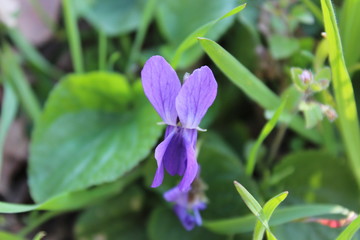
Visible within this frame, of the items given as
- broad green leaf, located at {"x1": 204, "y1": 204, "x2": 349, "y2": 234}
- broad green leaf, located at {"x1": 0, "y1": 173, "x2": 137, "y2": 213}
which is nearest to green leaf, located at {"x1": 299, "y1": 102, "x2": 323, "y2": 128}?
broad green leaf, located at {"x1": 204, "y1": 204, "x2": 349, "y2": 234}

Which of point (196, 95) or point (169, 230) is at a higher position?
point (196, 95)

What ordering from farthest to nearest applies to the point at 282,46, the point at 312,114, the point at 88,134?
the point at 88,134
the point at 282,46
the point at 312,114

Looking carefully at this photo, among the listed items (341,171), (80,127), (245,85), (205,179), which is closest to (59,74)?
(80,127)

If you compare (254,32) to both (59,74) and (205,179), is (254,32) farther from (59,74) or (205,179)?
(59,74)

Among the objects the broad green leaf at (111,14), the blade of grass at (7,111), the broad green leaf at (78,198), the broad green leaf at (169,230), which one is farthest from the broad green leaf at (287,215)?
the broad green leaf at (111,14)

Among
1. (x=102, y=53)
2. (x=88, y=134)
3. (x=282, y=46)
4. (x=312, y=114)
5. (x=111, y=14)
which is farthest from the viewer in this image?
(x=111, y=14)

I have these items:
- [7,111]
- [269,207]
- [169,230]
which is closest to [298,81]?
[269,207]

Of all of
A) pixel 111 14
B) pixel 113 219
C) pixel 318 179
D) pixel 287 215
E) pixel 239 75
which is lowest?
pixel 113 219

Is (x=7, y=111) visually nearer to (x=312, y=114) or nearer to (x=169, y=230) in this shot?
(x=169, y=230)
